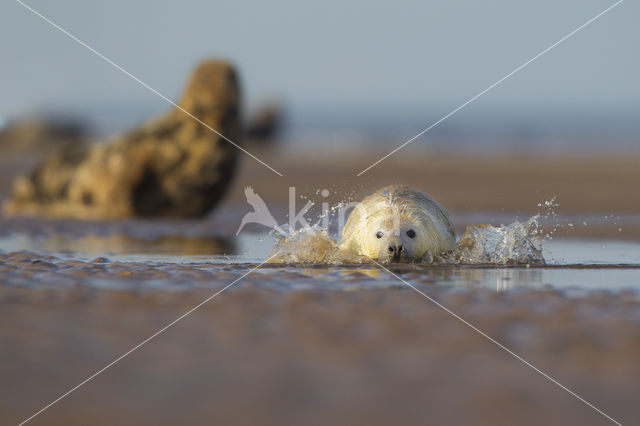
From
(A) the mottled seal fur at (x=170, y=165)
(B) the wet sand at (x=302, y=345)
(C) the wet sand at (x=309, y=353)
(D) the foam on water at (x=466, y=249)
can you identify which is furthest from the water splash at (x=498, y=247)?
(A) the mottled seal fur at (x=170, y=165)

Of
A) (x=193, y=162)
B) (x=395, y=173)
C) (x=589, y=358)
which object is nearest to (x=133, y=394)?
(x=589, y=358)

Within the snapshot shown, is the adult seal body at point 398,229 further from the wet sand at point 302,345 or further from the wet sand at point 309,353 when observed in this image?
the wet sand at point 309,353

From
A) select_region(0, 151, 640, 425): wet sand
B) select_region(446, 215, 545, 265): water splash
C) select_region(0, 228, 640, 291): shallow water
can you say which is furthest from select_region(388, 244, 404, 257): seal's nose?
select_region(446, 215, 545, 265): water splash

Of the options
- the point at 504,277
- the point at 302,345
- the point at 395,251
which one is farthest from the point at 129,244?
the point at 302,345

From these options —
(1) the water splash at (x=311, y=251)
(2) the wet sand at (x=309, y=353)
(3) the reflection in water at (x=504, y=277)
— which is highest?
(1) the water splash at (x=311, y=251)

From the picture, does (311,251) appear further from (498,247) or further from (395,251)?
(498,247)

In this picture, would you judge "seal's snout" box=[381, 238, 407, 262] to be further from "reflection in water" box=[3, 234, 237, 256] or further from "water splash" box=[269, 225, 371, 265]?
"reflection in water" box=[3, 234, 237, 256]

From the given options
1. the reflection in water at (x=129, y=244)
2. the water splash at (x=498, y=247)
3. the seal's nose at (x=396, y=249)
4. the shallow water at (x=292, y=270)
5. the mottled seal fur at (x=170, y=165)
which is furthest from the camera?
the mottled seal fur at (x=170, y=165)

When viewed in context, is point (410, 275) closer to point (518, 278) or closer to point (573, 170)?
point (518, 278)

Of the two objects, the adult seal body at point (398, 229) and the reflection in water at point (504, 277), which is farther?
the adult seal body at point (398, 229)
